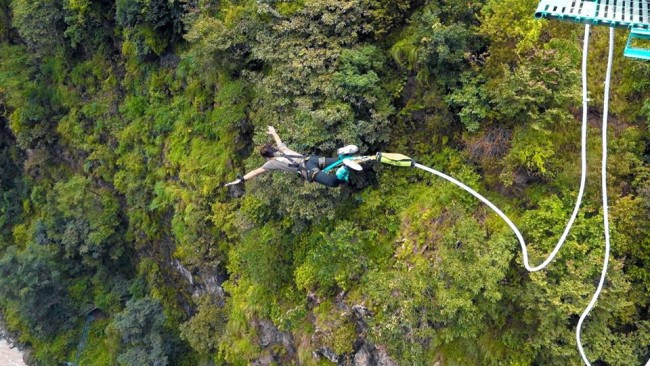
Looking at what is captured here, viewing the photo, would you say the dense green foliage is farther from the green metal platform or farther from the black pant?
the green metal platform

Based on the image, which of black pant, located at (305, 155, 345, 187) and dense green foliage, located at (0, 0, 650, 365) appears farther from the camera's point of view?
black pant, located at (305, 155, 345, 187)

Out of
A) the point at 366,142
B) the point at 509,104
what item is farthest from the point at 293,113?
the point at 509,104

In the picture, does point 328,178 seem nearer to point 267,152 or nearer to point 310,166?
point 310,166

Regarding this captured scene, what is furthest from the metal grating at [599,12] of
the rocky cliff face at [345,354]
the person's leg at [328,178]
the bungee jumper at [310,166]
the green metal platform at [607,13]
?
the rocky cliff face at [345,354]

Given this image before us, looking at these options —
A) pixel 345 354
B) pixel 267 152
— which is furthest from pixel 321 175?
pixel 345 354

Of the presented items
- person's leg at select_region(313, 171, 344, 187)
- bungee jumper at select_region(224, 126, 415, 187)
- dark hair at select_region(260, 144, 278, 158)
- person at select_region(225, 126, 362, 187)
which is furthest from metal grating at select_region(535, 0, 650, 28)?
dark hair at select_region(260, 144, 278, 158)

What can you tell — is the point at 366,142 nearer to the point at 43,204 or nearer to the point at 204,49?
the point at 204,49
